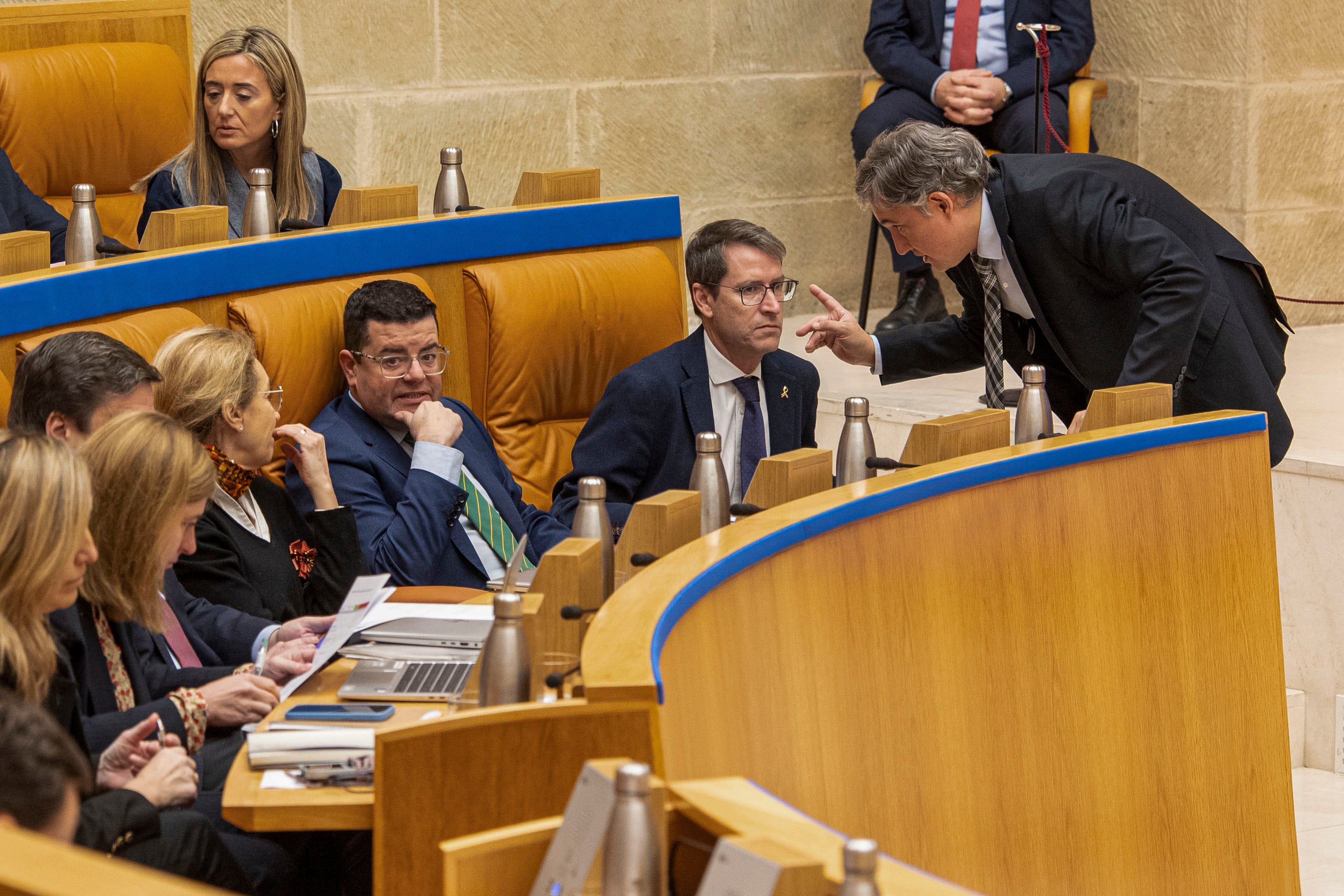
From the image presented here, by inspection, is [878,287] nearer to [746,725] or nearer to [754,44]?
[754,44]

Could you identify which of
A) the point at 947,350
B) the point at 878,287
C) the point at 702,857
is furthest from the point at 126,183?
the point at 702,857

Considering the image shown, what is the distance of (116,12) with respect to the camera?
449 centimetres

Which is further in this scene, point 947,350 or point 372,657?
point 947,350

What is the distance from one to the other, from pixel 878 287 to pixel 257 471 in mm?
4020

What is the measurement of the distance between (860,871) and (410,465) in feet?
7.04

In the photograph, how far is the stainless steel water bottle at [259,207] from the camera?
3.49 metres

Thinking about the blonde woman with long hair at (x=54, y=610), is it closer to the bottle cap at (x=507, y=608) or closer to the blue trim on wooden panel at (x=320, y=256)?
the bottle cap at (x=507, y=608)

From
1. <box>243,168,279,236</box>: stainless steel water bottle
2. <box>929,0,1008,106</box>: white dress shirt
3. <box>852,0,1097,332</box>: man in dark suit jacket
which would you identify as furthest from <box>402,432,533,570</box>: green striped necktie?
<box>929,0,1008,106</box>: white dress shirt

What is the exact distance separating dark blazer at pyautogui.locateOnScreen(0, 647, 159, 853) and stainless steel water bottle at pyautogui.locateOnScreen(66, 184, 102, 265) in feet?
5.13

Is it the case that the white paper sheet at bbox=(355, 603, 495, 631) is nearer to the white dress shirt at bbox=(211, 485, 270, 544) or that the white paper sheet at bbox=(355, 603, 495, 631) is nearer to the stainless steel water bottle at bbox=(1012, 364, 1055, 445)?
the white dress shirt at bbox=(211, 485, 270, 544)

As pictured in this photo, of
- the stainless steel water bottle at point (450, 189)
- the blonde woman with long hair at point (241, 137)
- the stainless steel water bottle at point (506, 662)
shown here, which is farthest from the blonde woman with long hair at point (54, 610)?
the stainless steel water bottle at point (450, 189)

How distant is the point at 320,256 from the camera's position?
3451 millimetres

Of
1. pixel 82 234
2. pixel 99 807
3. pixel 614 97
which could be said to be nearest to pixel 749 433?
pixel 82 234

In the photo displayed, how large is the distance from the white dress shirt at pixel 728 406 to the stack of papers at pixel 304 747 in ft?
5.03
